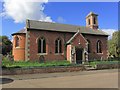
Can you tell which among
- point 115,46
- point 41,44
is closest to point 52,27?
point 41,44

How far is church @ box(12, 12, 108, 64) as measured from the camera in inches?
1305

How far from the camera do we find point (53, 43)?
35000 mm

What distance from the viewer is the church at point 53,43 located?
1305 inches

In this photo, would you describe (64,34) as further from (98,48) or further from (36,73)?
(36,73)

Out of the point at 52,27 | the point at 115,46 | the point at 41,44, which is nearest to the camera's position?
the point at 41,44

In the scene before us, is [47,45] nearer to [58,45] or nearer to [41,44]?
[41,44]

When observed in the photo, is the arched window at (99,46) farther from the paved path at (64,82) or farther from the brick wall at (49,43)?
the paved path at (64,82)

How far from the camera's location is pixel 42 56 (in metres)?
33.9

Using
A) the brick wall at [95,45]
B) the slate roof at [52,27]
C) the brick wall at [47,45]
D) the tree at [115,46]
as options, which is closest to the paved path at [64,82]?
the brick wall at [47,45]

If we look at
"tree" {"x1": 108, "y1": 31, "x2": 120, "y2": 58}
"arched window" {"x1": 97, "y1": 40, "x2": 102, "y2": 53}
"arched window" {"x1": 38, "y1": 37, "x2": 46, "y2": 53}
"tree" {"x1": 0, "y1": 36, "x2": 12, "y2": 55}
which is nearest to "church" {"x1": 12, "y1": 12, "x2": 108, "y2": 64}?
"arched window" {"x1": 38, "y1": 37, "x2": 46, "y2": 53}

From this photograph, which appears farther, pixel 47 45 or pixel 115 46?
pixel 115 46

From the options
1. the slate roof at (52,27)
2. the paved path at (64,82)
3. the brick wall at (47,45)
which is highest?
the slate roof at (52,27)

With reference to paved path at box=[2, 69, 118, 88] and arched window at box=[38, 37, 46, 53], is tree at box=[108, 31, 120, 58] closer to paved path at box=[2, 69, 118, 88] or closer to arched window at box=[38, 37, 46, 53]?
arched window at box=[38, 37, 46, 53]

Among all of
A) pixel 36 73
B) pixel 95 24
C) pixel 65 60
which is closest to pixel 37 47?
pixel 65 60
